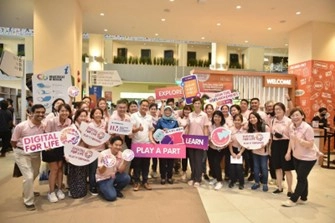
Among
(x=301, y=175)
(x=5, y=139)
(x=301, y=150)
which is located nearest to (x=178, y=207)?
(x=301, y=175)

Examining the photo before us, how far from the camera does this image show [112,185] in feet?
12.8

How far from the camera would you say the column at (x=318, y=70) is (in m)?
8.02

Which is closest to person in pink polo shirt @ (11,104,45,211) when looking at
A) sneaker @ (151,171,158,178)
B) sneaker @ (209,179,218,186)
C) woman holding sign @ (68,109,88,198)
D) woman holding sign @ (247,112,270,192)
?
woman holding sign @ (68,109,88,198)

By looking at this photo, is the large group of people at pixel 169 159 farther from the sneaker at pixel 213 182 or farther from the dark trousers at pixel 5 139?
the dark trousers at pixel 5 139

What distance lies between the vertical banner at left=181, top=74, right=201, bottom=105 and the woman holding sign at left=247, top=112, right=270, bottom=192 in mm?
1437

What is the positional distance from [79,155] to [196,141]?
183 centimetres

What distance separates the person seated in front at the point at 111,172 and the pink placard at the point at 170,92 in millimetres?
1981

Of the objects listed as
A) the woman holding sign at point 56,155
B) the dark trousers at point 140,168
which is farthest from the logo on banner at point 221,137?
the woman holding sign at point 56,155

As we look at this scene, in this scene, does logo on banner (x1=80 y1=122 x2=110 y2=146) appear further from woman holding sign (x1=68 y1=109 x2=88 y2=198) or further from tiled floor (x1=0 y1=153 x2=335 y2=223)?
tiled floor (x1=0 y1=153 x2=335 y2=223)

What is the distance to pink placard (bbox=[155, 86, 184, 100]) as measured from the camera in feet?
18.5

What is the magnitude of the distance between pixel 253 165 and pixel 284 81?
16.4 feet

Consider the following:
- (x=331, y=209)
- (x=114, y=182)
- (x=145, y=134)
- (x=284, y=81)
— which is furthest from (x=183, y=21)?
(x=331, y=209)

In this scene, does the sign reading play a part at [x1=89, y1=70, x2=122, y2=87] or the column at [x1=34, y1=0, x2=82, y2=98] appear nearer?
Result: the column at [x1=34, y1=0, x2=82, y2=98]

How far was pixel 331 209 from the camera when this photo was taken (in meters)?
3.62
